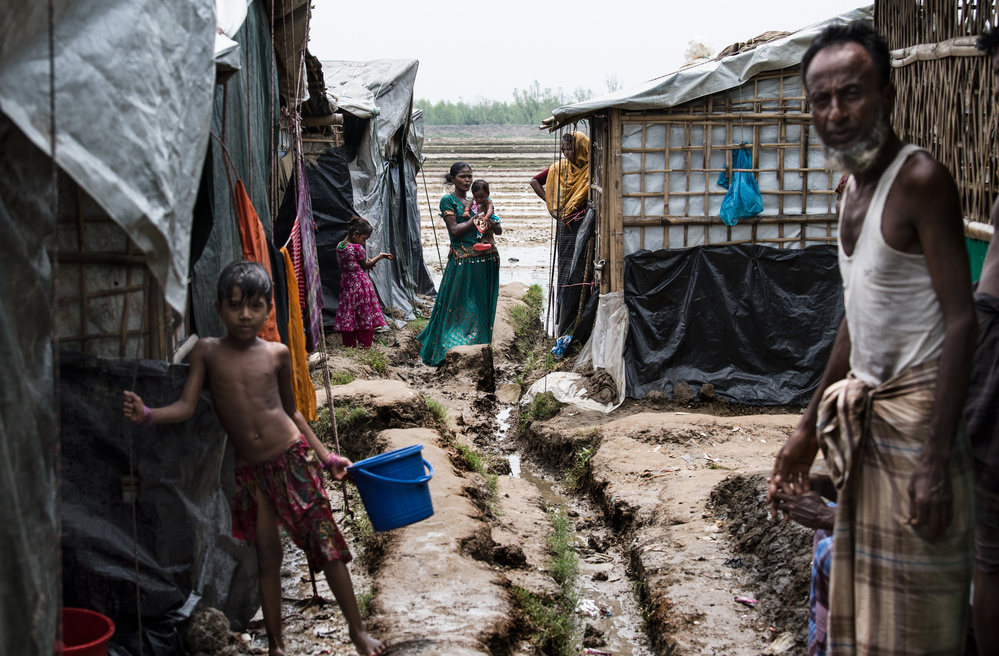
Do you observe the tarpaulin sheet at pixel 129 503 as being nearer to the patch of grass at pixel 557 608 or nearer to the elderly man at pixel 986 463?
the patch of grass at pixel 557 608

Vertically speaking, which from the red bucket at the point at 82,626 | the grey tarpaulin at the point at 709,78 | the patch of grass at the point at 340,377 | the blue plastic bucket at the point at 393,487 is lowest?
the patch of grass at the point at 340,377

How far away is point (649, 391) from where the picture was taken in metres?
8.33

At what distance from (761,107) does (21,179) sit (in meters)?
7.13

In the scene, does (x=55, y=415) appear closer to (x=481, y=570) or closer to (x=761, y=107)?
(x=481, y=570)

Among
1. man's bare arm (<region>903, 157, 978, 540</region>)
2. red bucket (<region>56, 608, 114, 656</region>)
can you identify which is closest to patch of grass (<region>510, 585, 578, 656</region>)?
red bucket (<region>56, 608, 114, 656</region>)

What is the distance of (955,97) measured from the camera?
175 inches

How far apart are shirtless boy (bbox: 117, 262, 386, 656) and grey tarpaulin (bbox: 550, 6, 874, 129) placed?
17.0ft

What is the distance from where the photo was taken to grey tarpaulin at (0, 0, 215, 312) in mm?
1988

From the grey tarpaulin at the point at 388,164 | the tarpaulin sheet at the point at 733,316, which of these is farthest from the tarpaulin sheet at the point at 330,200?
the tarpaulin sheet at the point at 733,316

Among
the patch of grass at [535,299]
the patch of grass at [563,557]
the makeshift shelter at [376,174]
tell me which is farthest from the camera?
the patch of grass at [535,299]

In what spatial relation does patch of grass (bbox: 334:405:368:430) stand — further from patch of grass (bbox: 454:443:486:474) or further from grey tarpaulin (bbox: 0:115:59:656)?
grey tarpaulin (bbox: 0:115:59:656)

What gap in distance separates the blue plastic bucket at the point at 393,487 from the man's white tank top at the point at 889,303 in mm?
1839

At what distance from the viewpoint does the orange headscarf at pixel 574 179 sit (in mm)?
9648

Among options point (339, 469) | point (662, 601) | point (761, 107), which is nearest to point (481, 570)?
point (662, 601)
